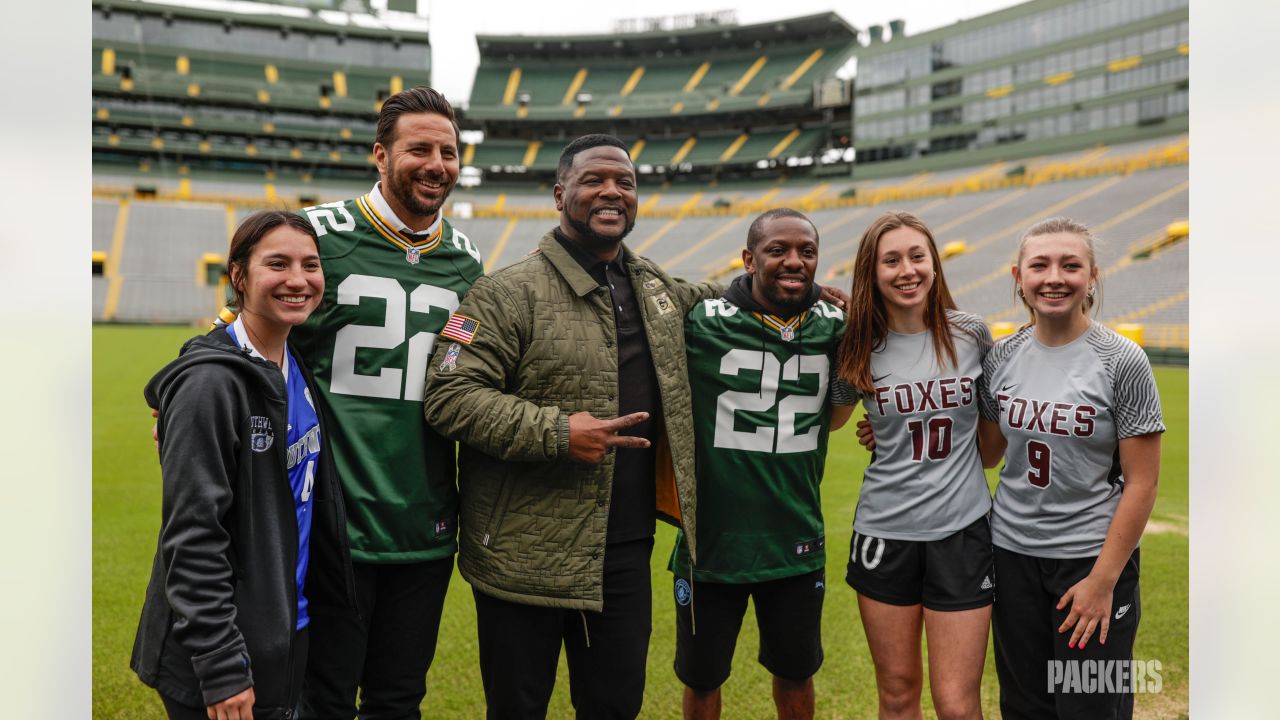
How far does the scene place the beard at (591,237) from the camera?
2.45 meters

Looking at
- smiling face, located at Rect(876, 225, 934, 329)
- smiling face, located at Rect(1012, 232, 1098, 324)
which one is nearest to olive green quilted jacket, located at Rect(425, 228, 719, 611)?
smiling face, located at Rect(876, 225, 934, 329)

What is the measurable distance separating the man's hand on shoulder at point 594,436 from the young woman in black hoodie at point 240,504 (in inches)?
27.2

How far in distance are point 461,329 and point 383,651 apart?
3.40 feet

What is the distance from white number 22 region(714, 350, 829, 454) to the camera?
2.75 meters

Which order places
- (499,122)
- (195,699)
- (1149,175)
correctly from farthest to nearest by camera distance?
(499,122)
(1149,175)
(195,699)

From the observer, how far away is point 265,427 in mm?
1803

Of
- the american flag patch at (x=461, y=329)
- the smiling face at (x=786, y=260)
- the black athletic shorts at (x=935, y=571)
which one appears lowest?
the black athletic shorts at (x=935, y=571)

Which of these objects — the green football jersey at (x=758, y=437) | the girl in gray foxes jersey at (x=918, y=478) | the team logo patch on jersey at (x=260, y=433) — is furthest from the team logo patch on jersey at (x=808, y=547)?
the team logo patch on jersey at (x=260, y=433)

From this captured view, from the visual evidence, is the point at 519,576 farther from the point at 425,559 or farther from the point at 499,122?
the point at 499,122

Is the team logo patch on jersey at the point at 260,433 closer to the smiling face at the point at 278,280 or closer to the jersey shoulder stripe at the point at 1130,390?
the smiling face at the point at 278,280

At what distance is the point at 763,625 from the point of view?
2795 millimetres

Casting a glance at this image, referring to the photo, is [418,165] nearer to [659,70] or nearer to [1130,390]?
[1130,390]

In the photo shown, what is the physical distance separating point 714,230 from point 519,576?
34545 millimetres
